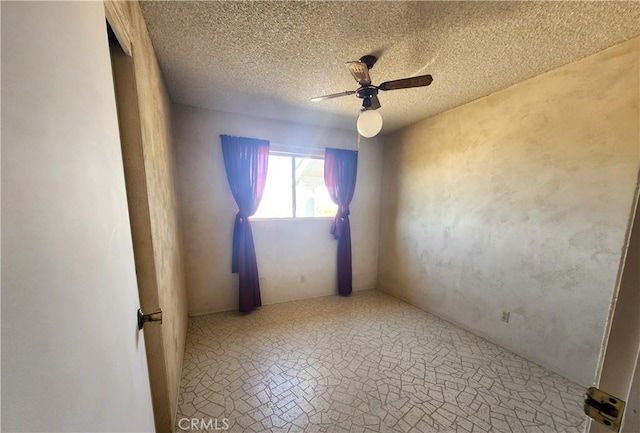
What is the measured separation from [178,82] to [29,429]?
2.47 m

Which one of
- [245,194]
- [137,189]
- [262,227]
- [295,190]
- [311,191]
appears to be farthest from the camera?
[311,191]

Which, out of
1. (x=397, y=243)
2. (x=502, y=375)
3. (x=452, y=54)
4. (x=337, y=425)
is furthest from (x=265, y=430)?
(x=452, y=54)

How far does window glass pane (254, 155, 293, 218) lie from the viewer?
9.95 ft

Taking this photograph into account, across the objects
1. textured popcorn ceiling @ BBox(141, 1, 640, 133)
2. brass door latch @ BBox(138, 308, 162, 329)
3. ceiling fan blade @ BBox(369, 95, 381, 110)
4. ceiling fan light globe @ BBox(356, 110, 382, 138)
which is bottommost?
brass door latch @ BBox(138, 308, 162, 329)

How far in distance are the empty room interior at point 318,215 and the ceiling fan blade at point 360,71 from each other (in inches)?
2.4

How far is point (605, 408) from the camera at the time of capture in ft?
1.65

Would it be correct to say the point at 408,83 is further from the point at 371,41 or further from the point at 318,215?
the point at 318,215

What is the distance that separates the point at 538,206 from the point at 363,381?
209cm

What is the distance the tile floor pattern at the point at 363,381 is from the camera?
146 centimetres

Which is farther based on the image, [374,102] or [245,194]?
[245,194]

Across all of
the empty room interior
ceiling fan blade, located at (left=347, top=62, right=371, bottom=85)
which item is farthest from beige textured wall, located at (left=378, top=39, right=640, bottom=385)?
ceiling fan blade, located at (left=347, top=62, right=371, bottom=85)

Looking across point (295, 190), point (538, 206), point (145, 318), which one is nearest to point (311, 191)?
point (295, 190)

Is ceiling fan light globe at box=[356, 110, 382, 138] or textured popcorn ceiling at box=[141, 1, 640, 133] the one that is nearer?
textured popcorn ceiling at box=[141, 1, 640, 133]

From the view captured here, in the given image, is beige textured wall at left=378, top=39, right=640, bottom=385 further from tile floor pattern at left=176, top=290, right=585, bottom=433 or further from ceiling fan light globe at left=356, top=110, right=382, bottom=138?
ceiling fan light globe at left=356, top=110, right=382, bottom=138
